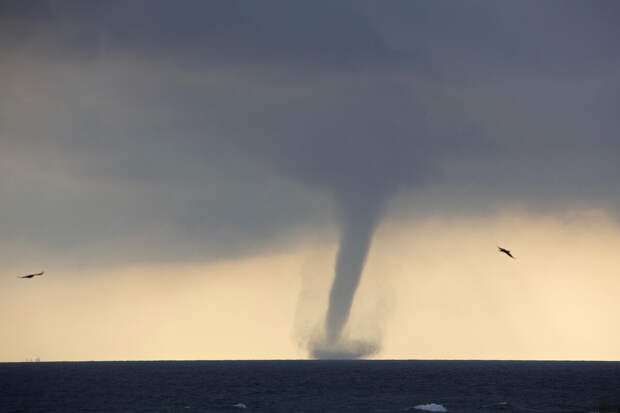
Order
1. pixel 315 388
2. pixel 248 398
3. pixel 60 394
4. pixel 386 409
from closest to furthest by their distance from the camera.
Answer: pixel 386 409, pixel 248 398, pixel 60 394, pixel 315 388

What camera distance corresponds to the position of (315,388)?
16038cm

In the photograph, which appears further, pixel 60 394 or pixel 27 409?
pixel 60 394

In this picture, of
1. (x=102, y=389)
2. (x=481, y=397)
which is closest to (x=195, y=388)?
(x=102, y=389)

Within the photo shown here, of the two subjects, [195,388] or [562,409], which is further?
[195,388]

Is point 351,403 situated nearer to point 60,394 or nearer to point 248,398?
point 248,398

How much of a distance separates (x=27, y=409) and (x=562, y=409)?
77117 millimetres

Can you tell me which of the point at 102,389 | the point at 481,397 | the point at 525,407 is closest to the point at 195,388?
the point at 102,389

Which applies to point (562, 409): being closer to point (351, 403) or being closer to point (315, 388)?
point (351, 403)

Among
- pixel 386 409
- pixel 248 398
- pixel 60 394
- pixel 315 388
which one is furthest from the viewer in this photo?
pixel 315 388

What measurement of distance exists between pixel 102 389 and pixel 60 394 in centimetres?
1294

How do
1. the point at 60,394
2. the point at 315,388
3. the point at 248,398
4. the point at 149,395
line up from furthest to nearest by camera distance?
the point at 315,388 → the point at 60,394 → the point at 149,395 → the point at 248,398

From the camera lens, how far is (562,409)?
359 ft

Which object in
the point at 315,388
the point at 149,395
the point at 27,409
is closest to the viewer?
the point at 27,409

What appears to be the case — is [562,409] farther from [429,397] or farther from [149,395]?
[149,395]
